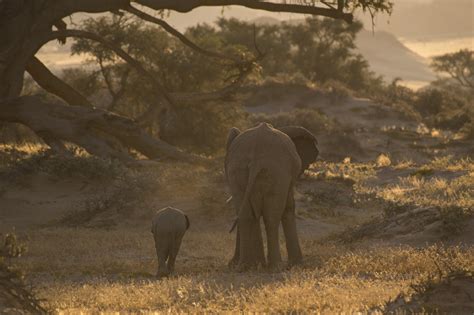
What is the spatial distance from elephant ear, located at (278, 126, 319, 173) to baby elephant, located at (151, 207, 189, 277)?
7.93 ft

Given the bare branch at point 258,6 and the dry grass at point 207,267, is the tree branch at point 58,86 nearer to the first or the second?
the bare branch at point 258,6

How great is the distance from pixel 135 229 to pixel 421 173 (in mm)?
12053

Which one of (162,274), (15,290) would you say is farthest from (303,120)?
→ (15,290)

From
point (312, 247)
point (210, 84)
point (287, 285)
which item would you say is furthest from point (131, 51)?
point (287, 285)

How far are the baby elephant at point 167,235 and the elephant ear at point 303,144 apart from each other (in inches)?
95.2

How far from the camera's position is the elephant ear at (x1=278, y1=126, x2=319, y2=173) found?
16219 millimetres

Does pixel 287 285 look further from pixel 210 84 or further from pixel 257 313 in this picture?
pixel 210 84

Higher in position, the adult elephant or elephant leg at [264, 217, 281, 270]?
the adult elephant

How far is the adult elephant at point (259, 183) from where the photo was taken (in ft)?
47.6

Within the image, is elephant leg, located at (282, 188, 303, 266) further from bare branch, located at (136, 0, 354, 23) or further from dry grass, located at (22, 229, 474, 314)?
bare branch, located at (136, 0, 354, 23)

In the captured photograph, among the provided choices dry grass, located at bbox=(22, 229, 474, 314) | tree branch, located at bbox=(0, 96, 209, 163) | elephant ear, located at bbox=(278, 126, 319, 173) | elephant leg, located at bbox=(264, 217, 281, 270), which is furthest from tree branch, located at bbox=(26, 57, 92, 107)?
elephant leg, located at bbox=(264, 217, 281, 270)

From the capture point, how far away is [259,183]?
572 inches

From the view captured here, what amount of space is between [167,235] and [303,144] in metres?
2.97

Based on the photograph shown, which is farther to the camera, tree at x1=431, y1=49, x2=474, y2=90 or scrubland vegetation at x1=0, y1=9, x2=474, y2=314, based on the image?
tree at x1=431, y1=49, x2=474, y2=90
